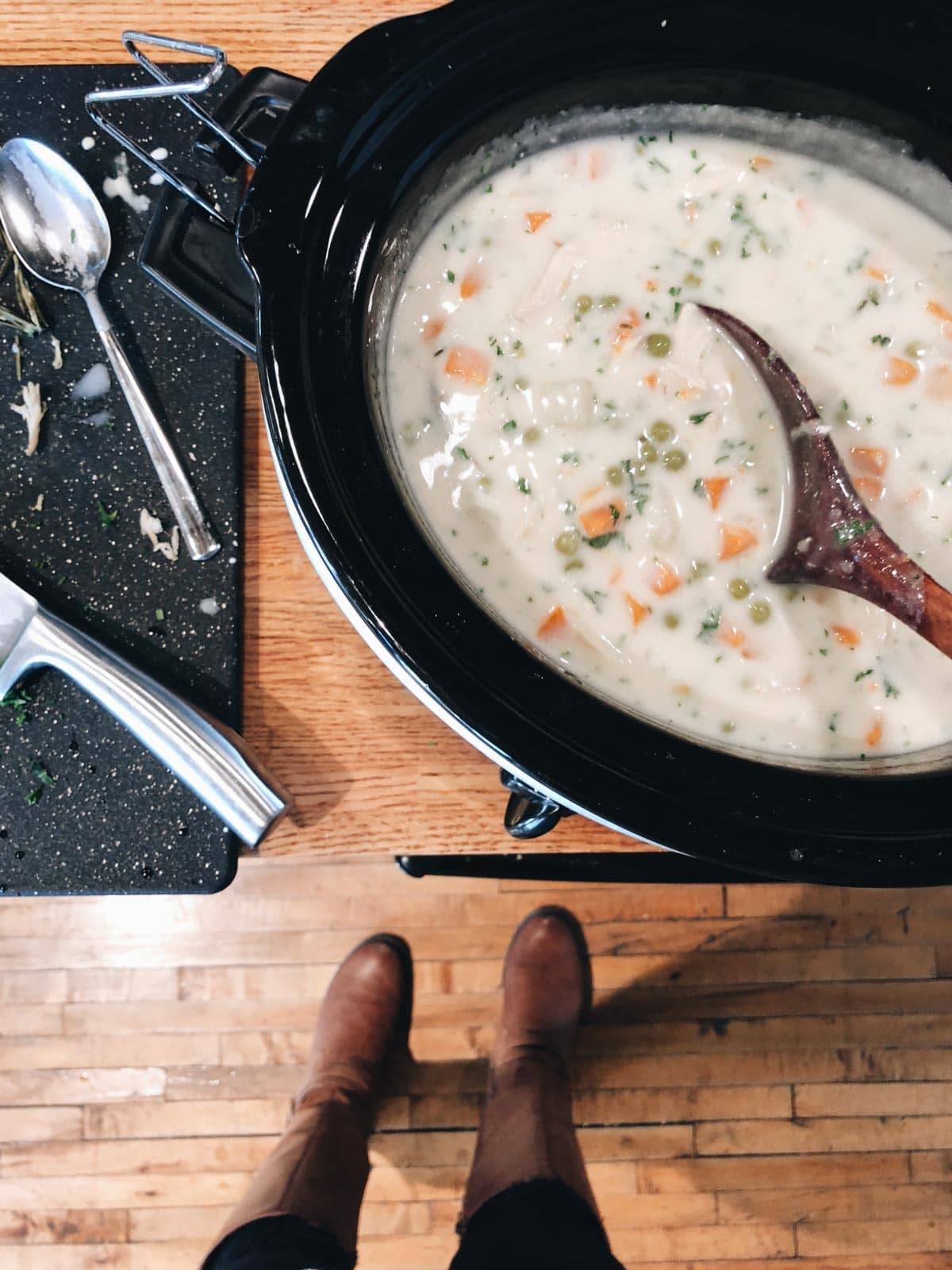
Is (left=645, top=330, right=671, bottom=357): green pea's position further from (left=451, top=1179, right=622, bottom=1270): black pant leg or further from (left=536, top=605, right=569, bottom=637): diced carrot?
(left=451, top=1179, right=622, bottom=1270): black pant leg

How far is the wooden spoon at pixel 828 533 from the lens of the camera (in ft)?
2.94

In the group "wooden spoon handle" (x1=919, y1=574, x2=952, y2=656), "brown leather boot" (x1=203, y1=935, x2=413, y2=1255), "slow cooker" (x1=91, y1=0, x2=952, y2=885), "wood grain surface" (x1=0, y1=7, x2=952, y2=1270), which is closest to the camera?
"slow cooker" (x1=91, y1=0, x2=952, y2=885)

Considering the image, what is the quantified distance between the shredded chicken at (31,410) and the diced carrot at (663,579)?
0.72 meters

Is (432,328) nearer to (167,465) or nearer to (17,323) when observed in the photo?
(167,465)

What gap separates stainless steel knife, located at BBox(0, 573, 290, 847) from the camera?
100 cm

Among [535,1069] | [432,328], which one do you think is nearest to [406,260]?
[432,328]

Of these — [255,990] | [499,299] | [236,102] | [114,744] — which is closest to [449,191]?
[499,299]

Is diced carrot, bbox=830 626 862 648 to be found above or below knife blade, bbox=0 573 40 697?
below

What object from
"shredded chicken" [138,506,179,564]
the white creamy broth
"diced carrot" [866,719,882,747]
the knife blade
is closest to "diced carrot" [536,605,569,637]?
the white creamy broth

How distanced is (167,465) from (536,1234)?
1.33m

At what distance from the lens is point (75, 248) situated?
1.07 metres

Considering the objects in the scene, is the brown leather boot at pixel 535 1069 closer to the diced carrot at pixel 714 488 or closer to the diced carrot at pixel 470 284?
the diced carrot at pixel 714 488

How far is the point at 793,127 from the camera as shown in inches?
39.4

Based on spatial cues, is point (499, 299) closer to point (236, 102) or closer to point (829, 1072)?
point (236, 102)
